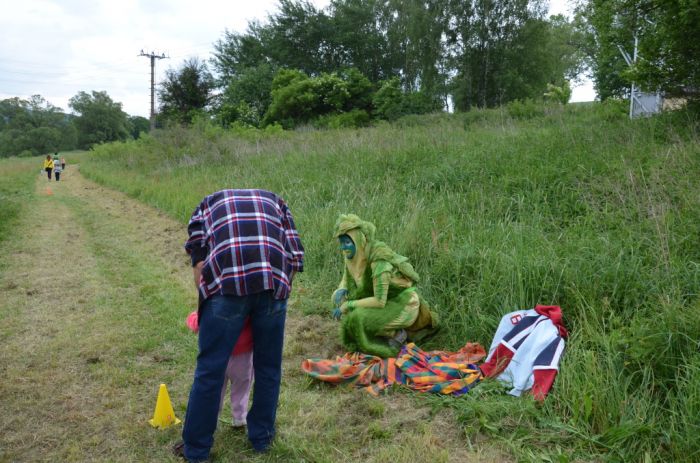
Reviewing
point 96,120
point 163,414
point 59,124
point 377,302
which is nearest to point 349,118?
point 377,302

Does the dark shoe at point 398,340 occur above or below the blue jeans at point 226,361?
below

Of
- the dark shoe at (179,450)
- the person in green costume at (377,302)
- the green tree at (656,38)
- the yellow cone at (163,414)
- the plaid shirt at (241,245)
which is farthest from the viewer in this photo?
the green tree at (656,38)

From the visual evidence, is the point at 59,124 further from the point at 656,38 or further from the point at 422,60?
the point at 656,38

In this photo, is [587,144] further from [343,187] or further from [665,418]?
[665,418]

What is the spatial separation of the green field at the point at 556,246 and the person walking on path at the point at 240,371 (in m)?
1.31

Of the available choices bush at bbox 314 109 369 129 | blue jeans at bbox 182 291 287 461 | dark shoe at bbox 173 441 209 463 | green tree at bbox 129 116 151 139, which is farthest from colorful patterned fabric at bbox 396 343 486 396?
green tree at bbox 129 116 151 139

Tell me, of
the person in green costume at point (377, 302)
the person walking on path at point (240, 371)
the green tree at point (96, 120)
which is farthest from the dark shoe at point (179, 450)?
the green tree at point (96, 120)

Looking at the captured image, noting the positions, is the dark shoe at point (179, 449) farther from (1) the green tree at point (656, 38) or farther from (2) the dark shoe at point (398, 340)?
(1) the green tree at point (656, 38)

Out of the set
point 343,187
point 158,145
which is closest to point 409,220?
point 343,187

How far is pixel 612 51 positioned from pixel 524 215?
5.49m

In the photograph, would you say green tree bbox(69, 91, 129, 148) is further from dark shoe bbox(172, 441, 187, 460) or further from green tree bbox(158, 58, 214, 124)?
dark shoe bbox(172, 441, 187, 460)

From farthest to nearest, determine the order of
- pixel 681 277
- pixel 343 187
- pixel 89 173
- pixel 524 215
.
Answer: pixel 89 173 < pixel 343 187 < pixel 524 215 < pixel 681 277

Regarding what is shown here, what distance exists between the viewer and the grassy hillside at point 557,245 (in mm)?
3066

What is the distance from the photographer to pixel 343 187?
867cm
